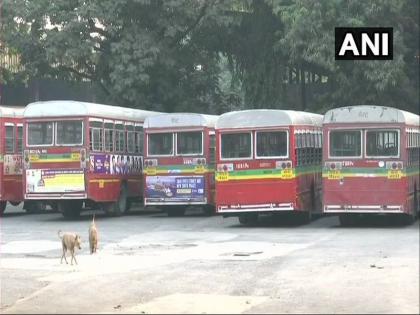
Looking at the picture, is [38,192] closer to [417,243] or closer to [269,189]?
[269,189]

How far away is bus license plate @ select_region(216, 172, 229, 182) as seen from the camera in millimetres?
19969

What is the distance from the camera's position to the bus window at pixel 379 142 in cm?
1819

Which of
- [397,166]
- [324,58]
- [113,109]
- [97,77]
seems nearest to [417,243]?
[397,166]

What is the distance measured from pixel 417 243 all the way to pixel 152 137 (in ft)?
52.7

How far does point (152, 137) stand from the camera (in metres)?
23.2

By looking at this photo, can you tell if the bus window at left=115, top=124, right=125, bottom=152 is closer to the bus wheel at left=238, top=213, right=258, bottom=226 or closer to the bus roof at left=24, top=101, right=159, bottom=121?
the bus roof at left=24, top=101, right=159, bottom=121

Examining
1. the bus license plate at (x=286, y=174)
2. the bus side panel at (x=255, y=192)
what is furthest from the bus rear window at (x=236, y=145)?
the bus license plate at (x=286, y=174)

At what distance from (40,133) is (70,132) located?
0.82 meters

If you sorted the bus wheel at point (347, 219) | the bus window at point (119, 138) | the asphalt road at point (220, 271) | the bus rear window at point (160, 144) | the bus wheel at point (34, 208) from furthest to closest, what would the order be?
the bus wheel at point (34, 208) < the bus window at point (119, 138) < the bus rear window at point (160, 144) < the bus wheel at point (347, 219) < the asphalt road at point (220, 271)

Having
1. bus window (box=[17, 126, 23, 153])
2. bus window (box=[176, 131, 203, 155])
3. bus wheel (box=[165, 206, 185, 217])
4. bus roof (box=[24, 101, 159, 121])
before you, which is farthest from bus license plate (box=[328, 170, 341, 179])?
bus window (box=[17, 126, 23, 153])


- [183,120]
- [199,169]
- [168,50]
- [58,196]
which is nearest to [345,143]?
[199,169]

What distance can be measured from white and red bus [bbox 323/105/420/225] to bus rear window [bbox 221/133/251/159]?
197cm

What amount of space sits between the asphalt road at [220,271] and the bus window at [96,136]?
2886mm

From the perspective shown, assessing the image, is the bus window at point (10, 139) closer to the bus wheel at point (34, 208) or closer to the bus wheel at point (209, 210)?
the bus wheel at point (34, 208)
